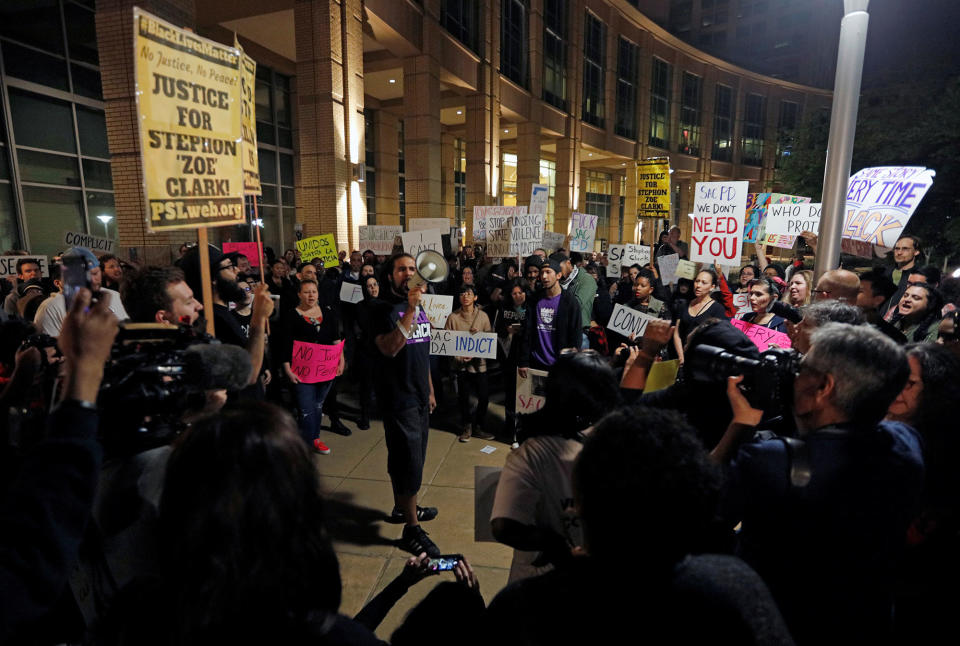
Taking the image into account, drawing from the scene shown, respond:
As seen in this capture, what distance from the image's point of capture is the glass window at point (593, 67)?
27.3 metres

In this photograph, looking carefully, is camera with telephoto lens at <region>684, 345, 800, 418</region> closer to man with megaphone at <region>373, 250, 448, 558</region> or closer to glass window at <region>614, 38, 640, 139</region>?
man with megaphone at <region>373, 250, 448, 558</region>

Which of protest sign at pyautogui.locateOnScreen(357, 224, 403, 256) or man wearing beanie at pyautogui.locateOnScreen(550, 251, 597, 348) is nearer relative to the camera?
man wearing beanie at pyautogui.locateOnScreen(550, 251, 597, 348)

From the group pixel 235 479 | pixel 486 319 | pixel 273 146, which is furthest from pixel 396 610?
pixel 273 146

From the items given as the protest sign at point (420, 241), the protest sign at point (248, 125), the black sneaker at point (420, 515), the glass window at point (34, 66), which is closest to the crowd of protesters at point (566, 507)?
the protest sign at point (248, 125)

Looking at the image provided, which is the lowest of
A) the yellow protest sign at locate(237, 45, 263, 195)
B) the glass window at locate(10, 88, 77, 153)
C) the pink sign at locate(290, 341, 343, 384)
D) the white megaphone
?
the pink sign at locate(290, 341, 343, 384)

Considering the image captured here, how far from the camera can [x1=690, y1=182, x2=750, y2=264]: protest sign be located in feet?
18.6

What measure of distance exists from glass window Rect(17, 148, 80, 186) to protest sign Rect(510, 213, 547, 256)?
409 inches

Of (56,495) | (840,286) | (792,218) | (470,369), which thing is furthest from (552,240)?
(56,495)

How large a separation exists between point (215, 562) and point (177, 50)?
287 cm

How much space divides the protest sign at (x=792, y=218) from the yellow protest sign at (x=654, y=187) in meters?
2.73

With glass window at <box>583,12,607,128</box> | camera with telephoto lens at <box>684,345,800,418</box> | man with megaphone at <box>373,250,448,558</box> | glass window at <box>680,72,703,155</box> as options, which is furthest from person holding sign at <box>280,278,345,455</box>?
glass window at <box>680,72,703,155</box>

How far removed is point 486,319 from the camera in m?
5.91

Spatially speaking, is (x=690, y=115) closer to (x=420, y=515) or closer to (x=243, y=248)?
(x=243, y=248)

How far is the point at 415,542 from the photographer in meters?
3.72
